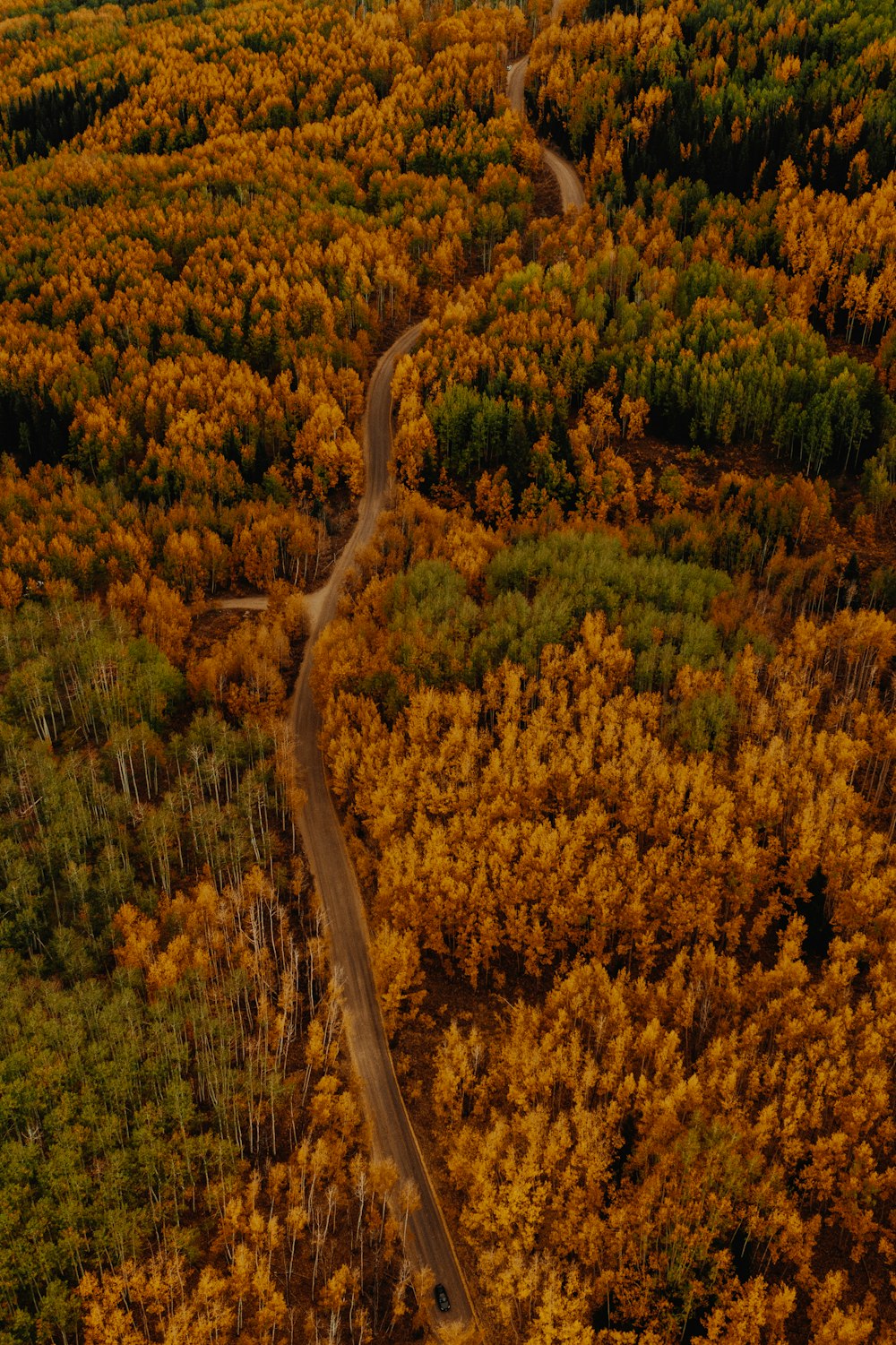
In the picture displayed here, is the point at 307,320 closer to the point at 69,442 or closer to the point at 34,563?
the point at 69,442

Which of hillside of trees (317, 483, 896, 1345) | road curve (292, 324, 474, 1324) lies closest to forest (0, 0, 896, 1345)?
hillside of trees (317, 483, 896, 1345)

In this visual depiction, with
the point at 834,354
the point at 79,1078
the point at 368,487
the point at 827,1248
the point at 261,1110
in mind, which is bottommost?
the point at 827,1248

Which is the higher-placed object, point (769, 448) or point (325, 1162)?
point (769, 448)

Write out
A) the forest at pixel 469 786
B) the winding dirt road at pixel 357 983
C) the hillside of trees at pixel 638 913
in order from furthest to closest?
the winding dirt road at pixel 357 983
the forest at pixel 469 786
the hillside of trees at pixel 638 913

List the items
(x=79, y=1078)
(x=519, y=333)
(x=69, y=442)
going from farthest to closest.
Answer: (x=519, y=333)
(x=69, y=442)
(x=79, y=1078)

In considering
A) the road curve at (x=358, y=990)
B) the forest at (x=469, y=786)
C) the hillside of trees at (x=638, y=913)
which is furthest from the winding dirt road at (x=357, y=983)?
the hillside of trees at (x=638, y=913)

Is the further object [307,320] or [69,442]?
[307,320]

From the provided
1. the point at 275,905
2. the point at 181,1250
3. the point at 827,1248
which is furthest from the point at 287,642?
the point at 827,1248

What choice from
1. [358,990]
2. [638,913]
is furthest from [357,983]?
[638,913]

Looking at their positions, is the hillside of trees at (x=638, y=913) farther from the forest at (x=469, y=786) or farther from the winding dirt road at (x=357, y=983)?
the winding dirt road at (x=357, y=983)
